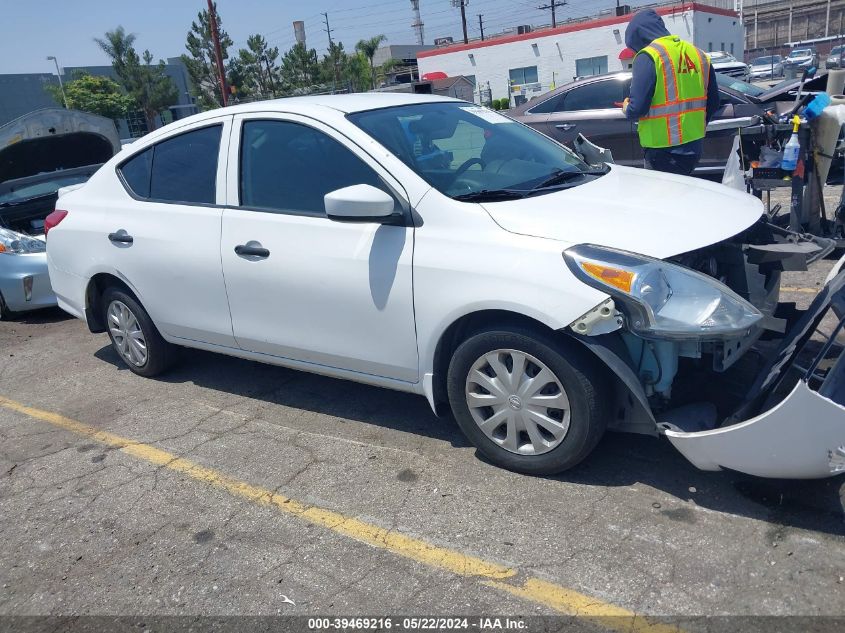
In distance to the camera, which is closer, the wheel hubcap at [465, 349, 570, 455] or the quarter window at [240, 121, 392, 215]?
the wheel hubcap at [465, 349, 570, 455]

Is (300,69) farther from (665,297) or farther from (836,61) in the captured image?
(665,297)

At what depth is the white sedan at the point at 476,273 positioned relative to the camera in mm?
3021

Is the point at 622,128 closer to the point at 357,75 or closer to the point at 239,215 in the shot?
the point at 239,215

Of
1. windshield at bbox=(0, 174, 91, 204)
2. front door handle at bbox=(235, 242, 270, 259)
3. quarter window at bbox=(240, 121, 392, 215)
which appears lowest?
front door handle at bbox=(235, 242, 270, 259)

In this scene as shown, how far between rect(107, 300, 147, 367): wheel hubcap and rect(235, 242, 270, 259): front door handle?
1.29m

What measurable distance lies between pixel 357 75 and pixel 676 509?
54.6 metres

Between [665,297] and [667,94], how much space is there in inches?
129

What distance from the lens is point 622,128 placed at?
9.12 metres

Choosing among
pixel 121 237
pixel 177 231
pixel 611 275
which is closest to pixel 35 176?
pixel 121 237

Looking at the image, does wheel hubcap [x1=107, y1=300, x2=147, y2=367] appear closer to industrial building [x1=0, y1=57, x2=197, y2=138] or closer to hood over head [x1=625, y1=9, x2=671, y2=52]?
hood over head [x1=625, y1=9, x2=671, y2=52]

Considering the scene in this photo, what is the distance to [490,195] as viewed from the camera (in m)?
3.60

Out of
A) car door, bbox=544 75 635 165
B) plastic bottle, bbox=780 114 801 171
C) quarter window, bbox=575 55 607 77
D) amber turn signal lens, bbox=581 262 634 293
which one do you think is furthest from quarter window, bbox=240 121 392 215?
quarter window, bbox=575 55 607 77

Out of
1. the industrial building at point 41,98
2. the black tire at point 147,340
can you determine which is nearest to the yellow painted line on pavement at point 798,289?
the black tire at point 147,340

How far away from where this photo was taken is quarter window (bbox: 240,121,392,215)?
384cm
